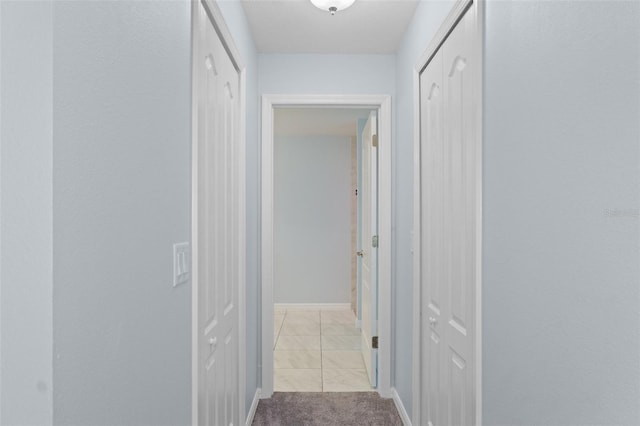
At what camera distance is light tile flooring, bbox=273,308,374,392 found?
3234 millimetres

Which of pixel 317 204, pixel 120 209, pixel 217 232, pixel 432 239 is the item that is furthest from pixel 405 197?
pixel 317 204

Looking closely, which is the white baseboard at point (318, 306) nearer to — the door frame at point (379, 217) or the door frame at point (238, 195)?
the door frame at point (379, 217)

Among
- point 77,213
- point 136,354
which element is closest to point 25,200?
point 77,213

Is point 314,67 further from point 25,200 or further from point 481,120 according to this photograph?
point 25,200

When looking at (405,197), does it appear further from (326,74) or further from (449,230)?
(326,74)

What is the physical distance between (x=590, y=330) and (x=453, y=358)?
3.25ft

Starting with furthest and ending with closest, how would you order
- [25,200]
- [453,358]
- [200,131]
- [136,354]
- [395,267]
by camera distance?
[395,267]
[453,358]
[200,131]
[136,354]
[25,200]

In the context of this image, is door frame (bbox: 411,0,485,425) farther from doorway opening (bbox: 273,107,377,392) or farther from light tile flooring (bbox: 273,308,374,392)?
doorway opening (bbox: 273,107,377,392)

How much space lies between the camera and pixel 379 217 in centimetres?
295

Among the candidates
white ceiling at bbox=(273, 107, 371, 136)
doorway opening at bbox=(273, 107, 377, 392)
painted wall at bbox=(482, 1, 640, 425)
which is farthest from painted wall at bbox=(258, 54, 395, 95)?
doorway opening at bbox=(273, 107, 377, 392)

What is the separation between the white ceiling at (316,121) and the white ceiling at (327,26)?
126 cm

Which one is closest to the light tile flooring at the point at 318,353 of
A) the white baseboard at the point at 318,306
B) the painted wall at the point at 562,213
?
the white baseboard at the point at 318,306

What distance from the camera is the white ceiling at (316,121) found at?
A: 175 inches

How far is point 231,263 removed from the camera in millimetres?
2055
